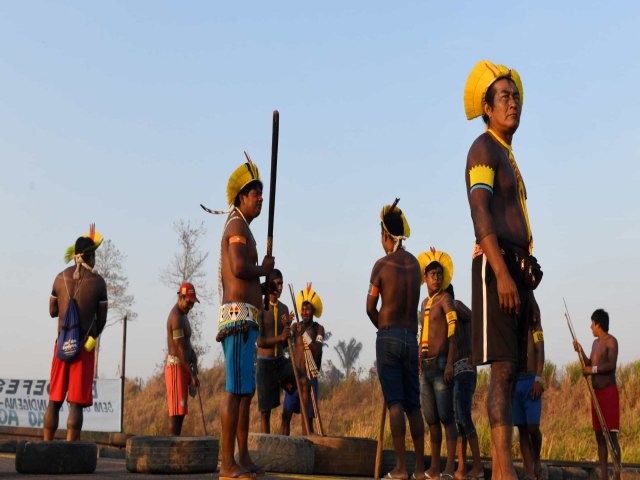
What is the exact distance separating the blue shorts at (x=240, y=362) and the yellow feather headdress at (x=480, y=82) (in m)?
2.13

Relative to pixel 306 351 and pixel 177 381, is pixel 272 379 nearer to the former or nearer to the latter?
pixel 306 351

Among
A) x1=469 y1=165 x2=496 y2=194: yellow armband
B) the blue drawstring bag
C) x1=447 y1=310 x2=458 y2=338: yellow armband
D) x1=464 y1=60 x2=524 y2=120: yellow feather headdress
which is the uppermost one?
x1=464 y1=60 x2=524 y2=120: yellow feather headdress

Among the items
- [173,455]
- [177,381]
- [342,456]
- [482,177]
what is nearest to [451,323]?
[342,456]

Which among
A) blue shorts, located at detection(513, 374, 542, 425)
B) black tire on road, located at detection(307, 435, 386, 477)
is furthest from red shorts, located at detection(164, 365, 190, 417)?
blue shorts, located at detection(513, 374, 542, 425)

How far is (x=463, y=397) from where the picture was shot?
33.6 feet

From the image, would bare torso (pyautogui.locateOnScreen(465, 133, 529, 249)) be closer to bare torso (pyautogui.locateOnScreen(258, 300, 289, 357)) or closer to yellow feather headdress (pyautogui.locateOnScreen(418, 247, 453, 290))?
yellow feather headdress (pyautogui.locateOnScreen(418, 247, 453, 290))

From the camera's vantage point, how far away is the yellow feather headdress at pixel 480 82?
6.20m

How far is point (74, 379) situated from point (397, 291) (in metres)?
3.21

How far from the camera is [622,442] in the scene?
64.9ft

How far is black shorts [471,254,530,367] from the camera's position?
5734mm

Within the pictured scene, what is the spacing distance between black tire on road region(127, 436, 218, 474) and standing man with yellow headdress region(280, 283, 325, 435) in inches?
154

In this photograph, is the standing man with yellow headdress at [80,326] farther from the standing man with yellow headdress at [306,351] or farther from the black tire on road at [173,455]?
the standing man with yellow headdress at [306,351]

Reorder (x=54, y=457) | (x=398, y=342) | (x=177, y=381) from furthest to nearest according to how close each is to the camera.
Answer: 1. (x=177, y=381)
2. (x=54, y=457)
3. (x=398, y=342)

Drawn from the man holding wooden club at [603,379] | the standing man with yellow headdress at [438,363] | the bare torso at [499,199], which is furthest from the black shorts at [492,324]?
the man holding wooden club at [603,379]
